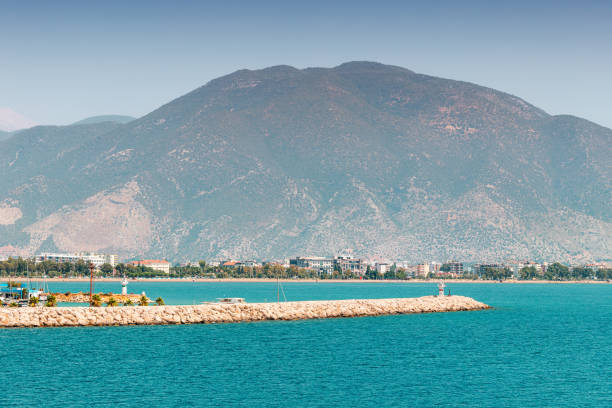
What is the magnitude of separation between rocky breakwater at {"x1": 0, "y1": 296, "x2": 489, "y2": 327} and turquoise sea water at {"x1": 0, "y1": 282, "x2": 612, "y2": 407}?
A: 2414mm

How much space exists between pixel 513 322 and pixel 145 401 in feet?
201

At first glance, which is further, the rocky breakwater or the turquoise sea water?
the rocky breakwater

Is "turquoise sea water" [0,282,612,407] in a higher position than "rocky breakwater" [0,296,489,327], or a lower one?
lower

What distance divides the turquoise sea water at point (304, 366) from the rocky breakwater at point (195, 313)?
2414mm

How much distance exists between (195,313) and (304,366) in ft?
94.6

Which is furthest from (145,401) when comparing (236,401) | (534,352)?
(534,352)

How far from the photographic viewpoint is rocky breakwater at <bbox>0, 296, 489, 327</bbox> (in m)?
83.0

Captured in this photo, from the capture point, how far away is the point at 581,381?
58312 mm

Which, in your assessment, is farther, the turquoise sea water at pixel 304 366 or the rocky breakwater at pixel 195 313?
the rocky breakwater at pixel 195 313

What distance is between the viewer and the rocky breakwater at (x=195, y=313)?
3268 inches

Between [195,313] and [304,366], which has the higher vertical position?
[195,313]

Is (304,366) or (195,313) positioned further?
(195,313)

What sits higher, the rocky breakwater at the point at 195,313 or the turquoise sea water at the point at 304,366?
the rocky breakwater at the point at 195,313

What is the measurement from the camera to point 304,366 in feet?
206
